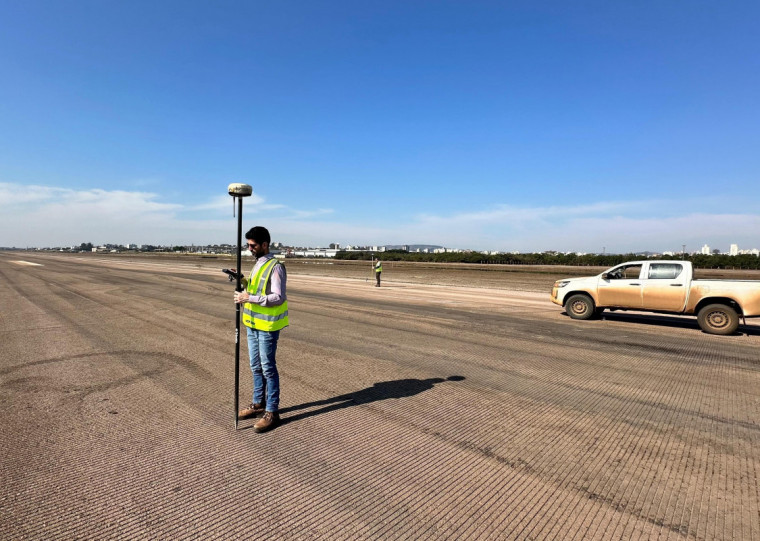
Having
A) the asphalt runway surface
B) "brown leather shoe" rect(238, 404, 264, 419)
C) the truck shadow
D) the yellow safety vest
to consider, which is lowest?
the truck shadow

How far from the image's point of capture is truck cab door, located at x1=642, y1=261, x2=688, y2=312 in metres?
10.4

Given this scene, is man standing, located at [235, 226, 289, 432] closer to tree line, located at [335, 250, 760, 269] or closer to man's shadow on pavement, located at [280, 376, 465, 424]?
man's shadow on pavement, located at [280, 376, 465, 424]

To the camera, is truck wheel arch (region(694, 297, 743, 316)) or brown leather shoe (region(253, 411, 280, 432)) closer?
brown leather shoe (region(253, 411, 280, 432))

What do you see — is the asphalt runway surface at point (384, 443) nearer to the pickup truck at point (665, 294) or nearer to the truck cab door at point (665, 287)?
the pickup truck at point (665, 294)

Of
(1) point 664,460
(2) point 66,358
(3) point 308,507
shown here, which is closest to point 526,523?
(3) point 308,507

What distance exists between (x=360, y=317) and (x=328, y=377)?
605 centimetres

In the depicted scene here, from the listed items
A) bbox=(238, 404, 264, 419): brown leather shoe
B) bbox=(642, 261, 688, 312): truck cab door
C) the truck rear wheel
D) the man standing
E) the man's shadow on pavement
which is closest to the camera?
the man standing

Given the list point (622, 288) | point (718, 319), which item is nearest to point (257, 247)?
point (622, 288)

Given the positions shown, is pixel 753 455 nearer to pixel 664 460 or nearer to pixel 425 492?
pixel 664 460

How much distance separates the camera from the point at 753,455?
3713 millimetres

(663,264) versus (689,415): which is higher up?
(663,264)

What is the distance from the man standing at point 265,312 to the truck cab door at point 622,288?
10852mm

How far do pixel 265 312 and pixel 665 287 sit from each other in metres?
11.2

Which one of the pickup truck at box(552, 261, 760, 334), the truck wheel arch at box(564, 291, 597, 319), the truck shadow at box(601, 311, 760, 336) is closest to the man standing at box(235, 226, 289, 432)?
the pickup truck at box(552, 261, 760, 334)
